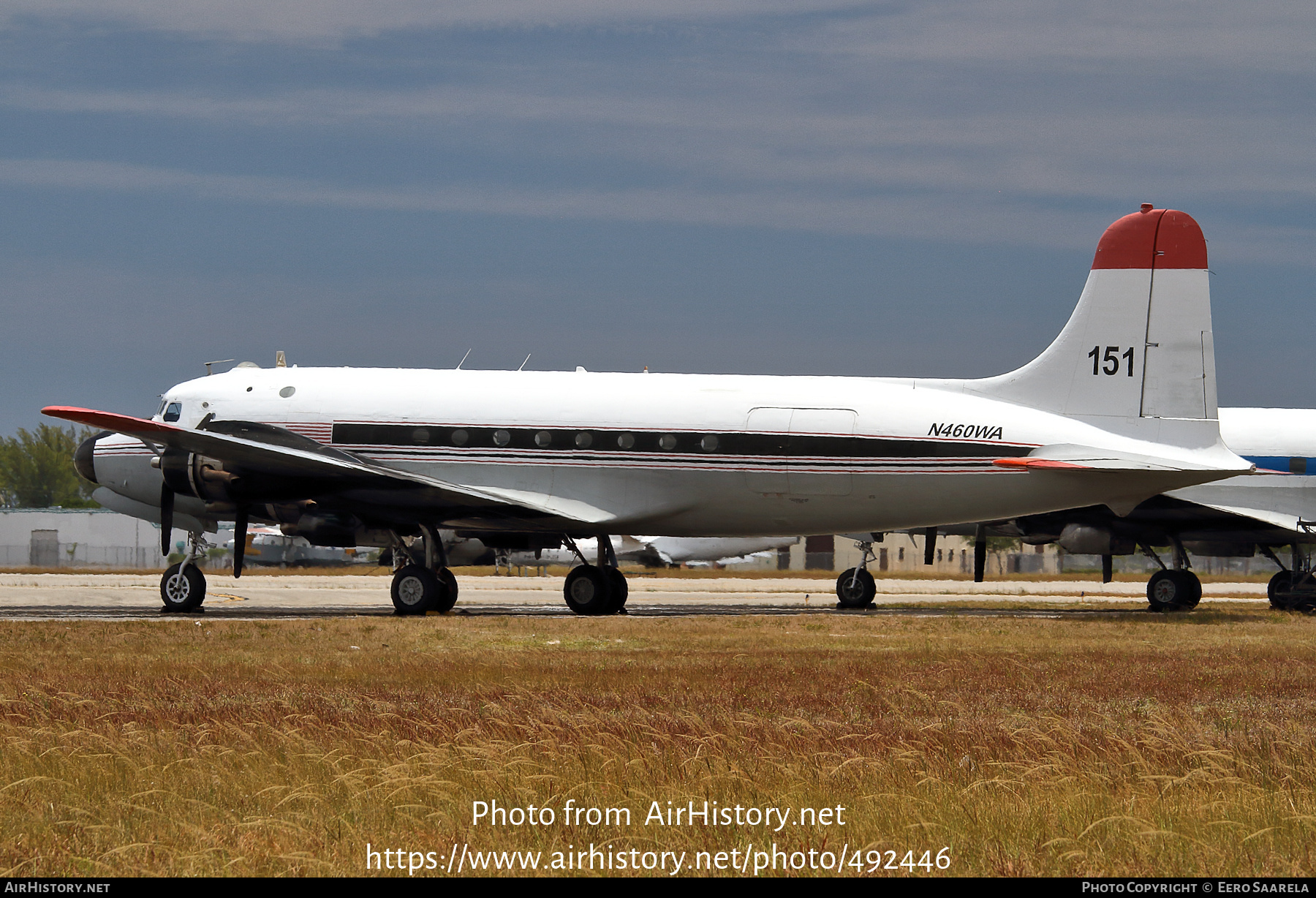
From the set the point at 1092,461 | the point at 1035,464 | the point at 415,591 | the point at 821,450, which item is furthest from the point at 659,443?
the point at 1092,461

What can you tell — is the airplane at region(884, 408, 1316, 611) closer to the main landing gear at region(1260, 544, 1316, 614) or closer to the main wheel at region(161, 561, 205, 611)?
the main landing gear at region(1260, 544, 1316, 614)

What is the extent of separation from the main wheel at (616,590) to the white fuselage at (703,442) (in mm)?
1697

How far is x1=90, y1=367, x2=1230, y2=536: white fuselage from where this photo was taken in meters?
27.6

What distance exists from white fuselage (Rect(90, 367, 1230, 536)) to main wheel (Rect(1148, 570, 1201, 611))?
8.25 meters

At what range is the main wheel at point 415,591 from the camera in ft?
94.7

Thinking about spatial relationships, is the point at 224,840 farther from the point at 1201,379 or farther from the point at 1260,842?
the point at 1201,379

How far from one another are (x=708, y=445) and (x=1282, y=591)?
53.9 ft

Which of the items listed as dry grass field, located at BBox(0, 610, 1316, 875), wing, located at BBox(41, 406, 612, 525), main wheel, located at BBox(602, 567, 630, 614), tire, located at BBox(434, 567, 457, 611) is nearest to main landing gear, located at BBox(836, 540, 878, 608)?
main wheel, located at BBox(602, 567, 630, 614)

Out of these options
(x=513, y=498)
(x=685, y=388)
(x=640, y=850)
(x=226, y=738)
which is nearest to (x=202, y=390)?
(x=513, y=498)

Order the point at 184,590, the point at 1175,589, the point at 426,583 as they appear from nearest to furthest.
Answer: the point at 426,583 → the point at 184,590 → the point at 1175,589

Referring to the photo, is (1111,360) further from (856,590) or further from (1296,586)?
(1296,586)

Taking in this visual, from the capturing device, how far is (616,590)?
102 feet

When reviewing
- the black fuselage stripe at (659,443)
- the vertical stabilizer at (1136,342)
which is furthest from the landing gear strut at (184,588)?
the vertical stabilizer at (1136,342)
